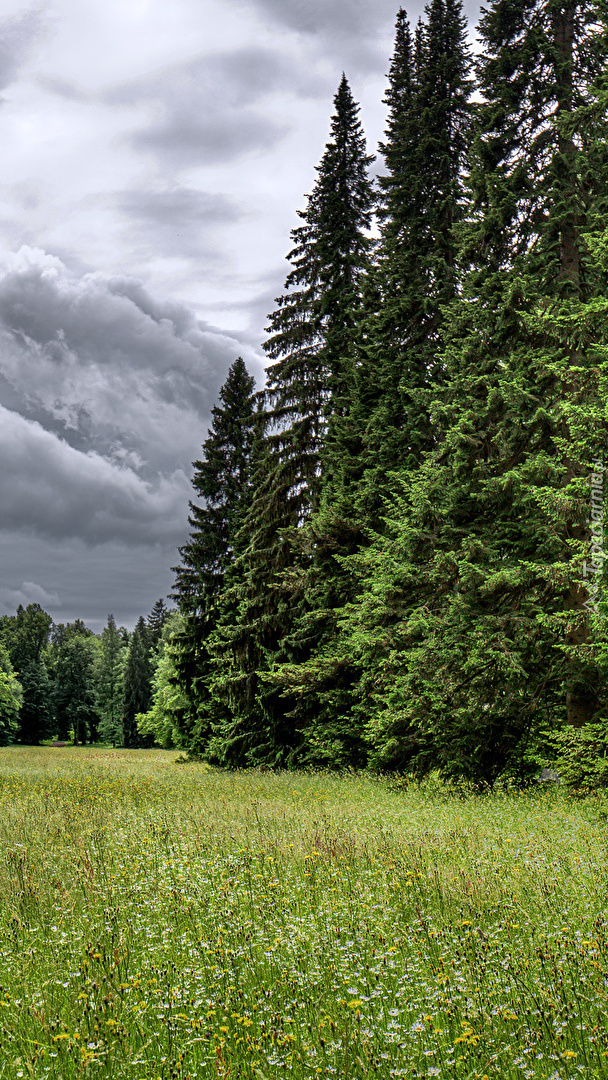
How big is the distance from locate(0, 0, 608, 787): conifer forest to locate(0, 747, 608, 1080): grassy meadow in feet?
15.2

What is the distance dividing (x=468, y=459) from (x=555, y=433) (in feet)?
5.62

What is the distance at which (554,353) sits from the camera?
42.5ft

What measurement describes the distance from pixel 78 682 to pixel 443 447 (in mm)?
82370

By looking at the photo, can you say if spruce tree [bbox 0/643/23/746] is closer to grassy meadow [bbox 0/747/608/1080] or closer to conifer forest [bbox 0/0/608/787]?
conifer forest [bbox 0/0/608/787]

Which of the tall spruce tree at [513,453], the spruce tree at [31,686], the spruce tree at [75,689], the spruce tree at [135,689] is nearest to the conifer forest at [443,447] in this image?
the tall spruce tree at [513,453]

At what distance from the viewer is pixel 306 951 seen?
15.8ft

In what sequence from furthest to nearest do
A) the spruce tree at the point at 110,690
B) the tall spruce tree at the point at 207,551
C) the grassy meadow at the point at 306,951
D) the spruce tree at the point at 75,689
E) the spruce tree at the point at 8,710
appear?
the spruce tree at the point at 75,689 → the spruce tree at the point at 110,690 → the spruce tree at the point at 8,710 → the tall spruce tree at the point at 207,551 → the grassy meadow at the point at 306,951

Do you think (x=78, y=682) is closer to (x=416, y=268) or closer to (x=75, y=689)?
(x=75, y=689)

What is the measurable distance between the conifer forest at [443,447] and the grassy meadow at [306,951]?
4.62 meters

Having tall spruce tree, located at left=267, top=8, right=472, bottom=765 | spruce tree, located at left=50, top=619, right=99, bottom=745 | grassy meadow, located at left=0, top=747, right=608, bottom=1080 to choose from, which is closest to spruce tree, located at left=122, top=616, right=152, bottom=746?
spruce tree, located at left=50, top=619, right=99, bottom=745

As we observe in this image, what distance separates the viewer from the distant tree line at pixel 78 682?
76.3 metres

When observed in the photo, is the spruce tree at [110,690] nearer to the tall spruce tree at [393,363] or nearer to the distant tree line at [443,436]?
the distant tree line at [443,436]

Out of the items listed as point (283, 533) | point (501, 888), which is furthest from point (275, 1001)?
point (283, 533)

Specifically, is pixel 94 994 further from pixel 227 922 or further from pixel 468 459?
pixel 468 459
